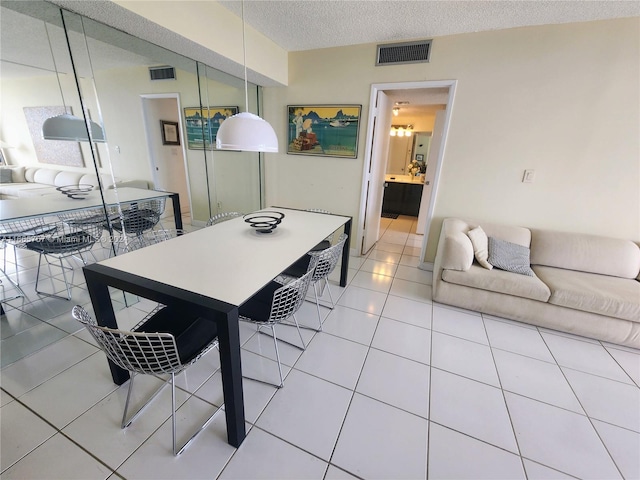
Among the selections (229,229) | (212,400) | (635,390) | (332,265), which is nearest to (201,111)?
(229,229)

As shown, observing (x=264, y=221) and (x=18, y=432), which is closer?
(x=18, y=432)

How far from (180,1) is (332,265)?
7.39ft

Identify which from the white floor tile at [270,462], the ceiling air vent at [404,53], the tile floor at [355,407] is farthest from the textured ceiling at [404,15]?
the white floor tile at [270,462]

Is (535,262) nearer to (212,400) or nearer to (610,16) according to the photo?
(610,16)

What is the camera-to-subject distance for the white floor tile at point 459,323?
2.14 meters

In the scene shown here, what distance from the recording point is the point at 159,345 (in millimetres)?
1098

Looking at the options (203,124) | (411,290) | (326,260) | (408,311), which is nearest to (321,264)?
(326,260)

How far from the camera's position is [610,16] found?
2160 millimetres

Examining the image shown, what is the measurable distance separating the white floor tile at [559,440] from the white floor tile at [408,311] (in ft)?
2.64

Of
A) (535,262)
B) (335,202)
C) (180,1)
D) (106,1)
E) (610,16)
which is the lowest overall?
(535,262)

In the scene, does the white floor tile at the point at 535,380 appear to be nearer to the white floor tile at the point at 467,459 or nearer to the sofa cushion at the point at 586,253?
the white floor tile at the point at 467,459

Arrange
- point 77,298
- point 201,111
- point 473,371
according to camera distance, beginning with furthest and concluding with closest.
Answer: point 201,111 < point 77,298 < point 473,371

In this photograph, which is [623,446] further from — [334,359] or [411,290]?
[411,290]

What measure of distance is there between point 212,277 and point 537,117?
3242 mm
